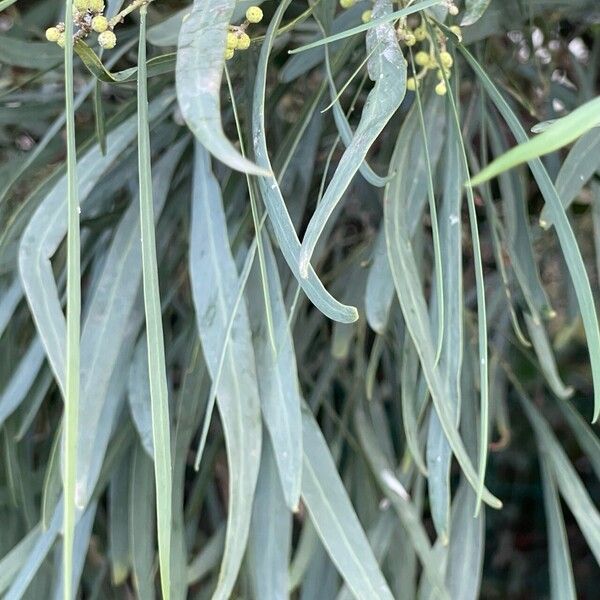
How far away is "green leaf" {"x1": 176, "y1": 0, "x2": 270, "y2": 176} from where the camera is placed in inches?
6.9

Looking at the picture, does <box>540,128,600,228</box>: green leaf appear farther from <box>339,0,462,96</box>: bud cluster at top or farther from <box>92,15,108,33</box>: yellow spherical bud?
<box>92,15,108,33</box>: yellow spherical bud

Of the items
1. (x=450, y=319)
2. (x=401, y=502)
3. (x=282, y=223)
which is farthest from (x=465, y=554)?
(x=282, y=223)

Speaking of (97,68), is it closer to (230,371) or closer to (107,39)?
(107,39)

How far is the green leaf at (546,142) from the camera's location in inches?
5.0

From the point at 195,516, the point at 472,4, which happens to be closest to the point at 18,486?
the point at 195,516

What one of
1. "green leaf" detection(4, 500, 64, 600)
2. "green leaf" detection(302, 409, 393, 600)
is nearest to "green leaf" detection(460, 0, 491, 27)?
"green leaf" detection(302, 409, 393, 600)

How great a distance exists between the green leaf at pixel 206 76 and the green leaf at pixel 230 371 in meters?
0.15

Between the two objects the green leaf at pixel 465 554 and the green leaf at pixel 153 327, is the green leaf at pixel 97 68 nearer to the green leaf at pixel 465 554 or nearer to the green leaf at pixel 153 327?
the green leaf at pixel 153 327

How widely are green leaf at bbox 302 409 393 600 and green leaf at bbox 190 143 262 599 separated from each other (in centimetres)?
5

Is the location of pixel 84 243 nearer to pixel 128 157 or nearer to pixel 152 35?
pixel 128 157

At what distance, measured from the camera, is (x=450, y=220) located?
1.17ft

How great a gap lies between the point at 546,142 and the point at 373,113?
11cm

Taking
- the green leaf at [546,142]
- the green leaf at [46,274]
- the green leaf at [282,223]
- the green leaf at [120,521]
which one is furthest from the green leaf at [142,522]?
the green leaf at [546,142]

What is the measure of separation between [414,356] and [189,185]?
19 centimetres
